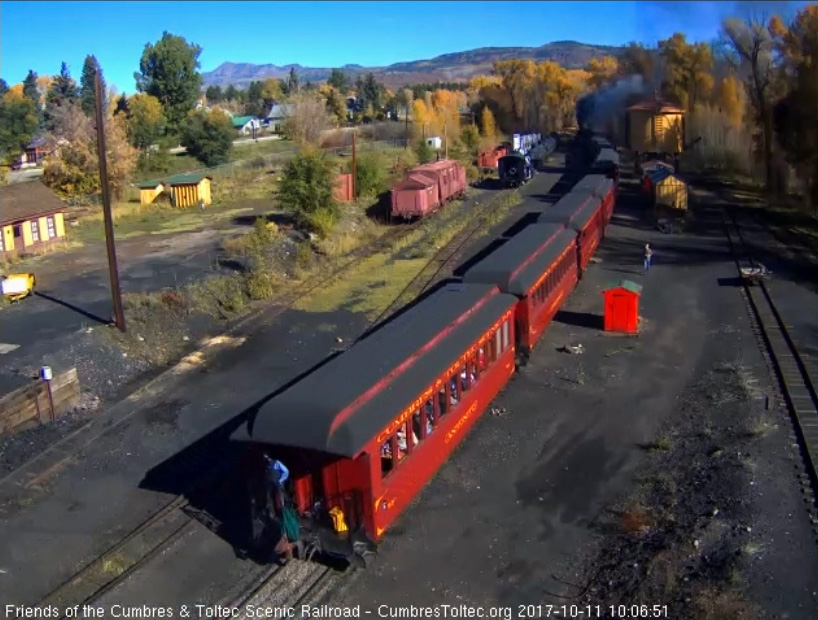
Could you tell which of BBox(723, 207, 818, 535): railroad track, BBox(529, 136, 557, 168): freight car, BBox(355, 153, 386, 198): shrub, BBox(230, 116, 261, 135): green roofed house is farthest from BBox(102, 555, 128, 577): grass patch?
BBox(230, 116, 261, 135): green roofed house

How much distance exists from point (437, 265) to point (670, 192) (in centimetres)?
1474

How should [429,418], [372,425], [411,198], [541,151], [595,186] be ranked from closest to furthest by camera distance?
[372,425] < [429,418] < [595,186] < [411,198] < [541,151]

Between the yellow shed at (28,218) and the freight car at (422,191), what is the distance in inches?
637

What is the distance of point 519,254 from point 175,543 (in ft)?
38.6

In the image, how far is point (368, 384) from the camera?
11.6 meters

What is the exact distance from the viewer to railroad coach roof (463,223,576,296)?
1870 centimetres

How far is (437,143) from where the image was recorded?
276 ft

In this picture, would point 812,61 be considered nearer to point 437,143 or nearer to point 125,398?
point 125,398

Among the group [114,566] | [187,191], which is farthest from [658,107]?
[114,566]

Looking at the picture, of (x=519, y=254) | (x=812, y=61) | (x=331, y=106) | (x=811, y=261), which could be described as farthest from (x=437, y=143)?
(x=519, y=254)

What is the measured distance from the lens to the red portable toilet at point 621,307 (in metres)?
22.2

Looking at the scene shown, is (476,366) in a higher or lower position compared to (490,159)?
lower

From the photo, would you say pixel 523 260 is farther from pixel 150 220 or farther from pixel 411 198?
pixel 150 220

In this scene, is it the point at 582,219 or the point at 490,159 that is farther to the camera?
the point at 490,159
